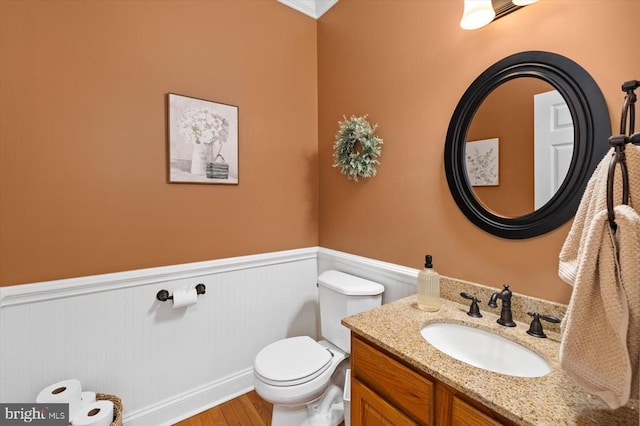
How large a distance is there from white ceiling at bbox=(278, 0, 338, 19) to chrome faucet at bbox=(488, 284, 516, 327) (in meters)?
2.16

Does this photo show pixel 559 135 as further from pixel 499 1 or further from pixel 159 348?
pixel 159 348

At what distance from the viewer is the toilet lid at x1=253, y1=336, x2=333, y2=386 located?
4.43ft

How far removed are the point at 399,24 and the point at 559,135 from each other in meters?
1.06

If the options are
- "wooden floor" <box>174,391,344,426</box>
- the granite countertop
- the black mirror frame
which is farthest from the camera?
"wooden floor" <box>174,391,344,426</box>

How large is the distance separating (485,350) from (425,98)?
121 centimetres

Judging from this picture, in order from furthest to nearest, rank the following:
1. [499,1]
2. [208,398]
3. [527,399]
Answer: [208,398], [499,1], [527,399]

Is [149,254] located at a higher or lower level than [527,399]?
higher

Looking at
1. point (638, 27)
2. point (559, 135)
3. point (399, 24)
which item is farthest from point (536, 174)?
point (399, 24)

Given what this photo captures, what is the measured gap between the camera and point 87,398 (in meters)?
1.34

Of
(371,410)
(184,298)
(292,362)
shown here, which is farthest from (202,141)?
(371,410)

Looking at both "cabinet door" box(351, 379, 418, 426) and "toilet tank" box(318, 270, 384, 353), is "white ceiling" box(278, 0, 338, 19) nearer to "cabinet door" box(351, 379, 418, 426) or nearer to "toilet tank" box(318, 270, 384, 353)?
"toilet tank" box(318, 270, 384, 353)

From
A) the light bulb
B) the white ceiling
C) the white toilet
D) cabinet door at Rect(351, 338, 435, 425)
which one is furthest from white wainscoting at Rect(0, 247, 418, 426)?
the white ceiling

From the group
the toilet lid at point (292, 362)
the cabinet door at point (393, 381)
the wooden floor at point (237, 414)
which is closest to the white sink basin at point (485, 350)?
the cabinet door at point (393, 381)

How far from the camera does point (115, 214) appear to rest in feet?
4.90
